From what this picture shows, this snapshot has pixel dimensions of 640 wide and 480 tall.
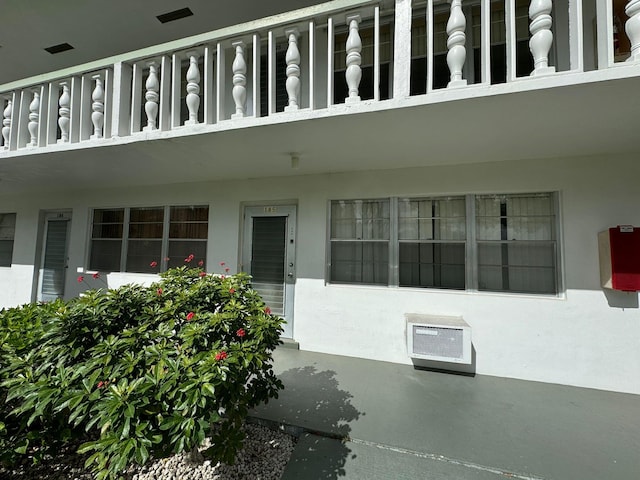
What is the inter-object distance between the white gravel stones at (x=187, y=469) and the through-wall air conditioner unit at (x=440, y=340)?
6.52ft

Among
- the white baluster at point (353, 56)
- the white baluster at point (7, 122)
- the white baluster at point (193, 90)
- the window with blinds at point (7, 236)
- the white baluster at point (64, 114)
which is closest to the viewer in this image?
the white baluster at point (353, 56)

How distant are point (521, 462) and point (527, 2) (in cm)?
522

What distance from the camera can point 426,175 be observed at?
12.8 feet

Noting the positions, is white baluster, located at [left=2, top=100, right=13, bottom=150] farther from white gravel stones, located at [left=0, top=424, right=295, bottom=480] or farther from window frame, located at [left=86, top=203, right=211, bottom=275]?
white gravel stones, located at [left=0, top=424, right=295, bottom=480]

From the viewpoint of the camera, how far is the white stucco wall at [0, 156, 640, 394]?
10.6ft

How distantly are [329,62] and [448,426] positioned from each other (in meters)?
3.84

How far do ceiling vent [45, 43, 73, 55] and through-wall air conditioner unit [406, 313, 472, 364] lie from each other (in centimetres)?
816

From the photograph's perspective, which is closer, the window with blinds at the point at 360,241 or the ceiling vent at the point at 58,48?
the window with blinds at the point at 360,241

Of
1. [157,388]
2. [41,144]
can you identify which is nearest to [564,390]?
[157,388]

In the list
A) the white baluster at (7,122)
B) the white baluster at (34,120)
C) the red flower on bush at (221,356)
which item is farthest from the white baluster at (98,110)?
the red flower on bush at (221,356)

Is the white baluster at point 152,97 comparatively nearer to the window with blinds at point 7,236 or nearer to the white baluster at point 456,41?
the white baluster at point 456,41

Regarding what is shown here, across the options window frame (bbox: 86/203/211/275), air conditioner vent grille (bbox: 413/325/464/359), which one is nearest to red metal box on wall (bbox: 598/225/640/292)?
air conditioner vent grille (bbox: 413/325/464/359)

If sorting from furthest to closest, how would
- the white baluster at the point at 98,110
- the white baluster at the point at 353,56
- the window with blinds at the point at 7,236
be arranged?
the window with blinds at the point at 7,236
the white baluster at the point at 98,110
the white baluster at the point at 353,56

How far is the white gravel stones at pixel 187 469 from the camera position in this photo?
1915 mm
